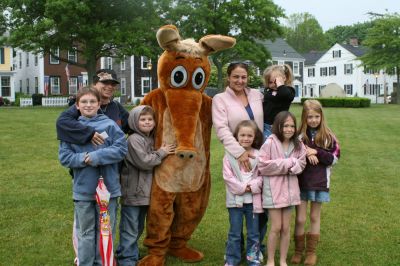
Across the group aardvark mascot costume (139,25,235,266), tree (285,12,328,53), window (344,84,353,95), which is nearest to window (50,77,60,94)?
window (344,84,353,95)

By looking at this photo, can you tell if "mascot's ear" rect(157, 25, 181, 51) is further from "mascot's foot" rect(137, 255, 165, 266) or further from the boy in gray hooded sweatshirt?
"mascot's foot" rect(137, 255, 165, 266)

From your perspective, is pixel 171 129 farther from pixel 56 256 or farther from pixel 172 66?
pixel 56 256

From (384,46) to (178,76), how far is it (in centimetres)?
4674

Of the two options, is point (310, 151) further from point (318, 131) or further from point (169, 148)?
point (169, 148)

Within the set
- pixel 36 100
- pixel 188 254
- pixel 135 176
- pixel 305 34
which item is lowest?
pixel 188 254

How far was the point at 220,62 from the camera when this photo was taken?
40.3m

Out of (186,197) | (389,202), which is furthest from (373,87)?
(186,197)

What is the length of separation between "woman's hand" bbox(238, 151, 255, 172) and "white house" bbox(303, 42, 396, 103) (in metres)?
56.1

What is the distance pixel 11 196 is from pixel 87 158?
4.77 m

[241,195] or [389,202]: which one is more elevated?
[241,195]

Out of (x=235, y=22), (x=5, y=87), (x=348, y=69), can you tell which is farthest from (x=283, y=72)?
(x=348, y=69)

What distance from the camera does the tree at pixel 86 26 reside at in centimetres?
2967

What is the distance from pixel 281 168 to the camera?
480 cm

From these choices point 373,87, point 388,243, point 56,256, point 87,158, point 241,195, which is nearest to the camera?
point 87,158
